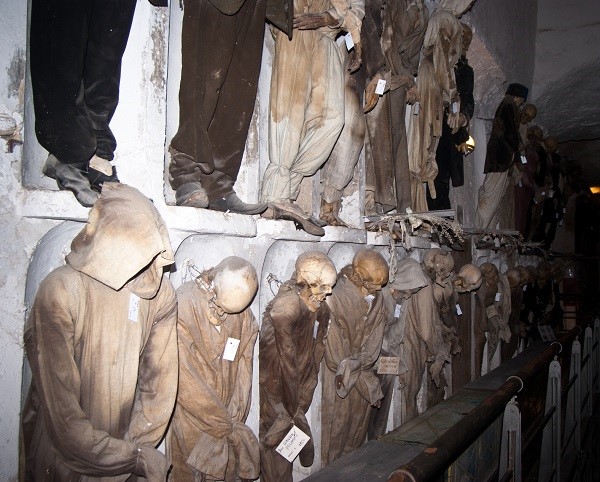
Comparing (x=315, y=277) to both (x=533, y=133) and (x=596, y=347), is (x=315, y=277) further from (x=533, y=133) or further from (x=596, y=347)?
(x=533, y=133)

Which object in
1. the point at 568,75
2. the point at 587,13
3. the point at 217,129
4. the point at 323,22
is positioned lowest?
the point at 217,129

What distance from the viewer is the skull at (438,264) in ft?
19.1

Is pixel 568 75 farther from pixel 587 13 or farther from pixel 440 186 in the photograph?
pixel 440 186

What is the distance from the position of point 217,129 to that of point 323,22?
129 cm

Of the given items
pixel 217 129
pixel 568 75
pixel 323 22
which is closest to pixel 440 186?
pixel 323 22

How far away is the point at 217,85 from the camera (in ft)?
10.2

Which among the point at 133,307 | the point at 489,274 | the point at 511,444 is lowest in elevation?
the point at 511,444

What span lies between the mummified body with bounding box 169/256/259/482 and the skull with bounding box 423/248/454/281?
3295 mm

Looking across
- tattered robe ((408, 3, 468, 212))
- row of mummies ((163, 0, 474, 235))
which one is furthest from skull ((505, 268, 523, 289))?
row of mummies ((163, 0, 474, 235))

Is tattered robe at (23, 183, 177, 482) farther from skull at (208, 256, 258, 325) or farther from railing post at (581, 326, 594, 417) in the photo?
railing post at (581, 326, 594, 417)

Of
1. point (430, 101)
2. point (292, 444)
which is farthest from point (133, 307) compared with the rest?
point (430, 101)

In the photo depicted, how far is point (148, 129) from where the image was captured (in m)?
2.86

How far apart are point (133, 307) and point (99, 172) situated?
691 millimetres

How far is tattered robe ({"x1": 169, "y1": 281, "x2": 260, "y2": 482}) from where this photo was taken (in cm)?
296
